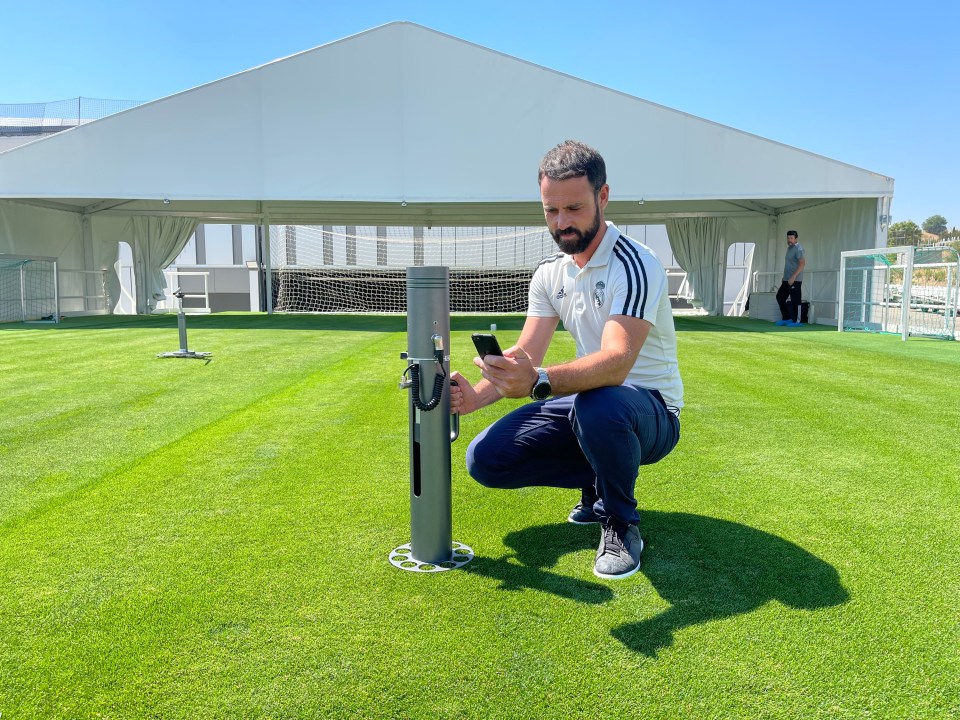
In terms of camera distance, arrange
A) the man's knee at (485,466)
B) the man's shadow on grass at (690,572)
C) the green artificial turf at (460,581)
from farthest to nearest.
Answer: the man's knee at (485,466) < the man's shadow on grass at (690,572) < the green artificial turf at (460,581)

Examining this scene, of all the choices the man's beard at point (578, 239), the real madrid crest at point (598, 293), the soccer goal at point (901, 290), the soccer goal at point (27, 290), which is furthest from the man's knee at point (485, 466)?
the soccer goal at point (27, 290)

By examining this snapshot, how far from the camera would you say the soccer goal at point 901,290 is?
10594mm

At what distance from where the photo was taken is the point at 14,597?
80.5 inches

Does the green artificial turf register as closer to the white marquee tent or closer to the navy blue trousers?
the navy blue trousers

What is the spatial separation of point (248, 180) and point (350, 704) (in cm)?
1405

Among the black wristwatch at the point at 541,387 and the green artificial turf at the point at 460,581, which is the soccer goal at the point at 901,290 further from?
the black wristwatch at the point at 541,387

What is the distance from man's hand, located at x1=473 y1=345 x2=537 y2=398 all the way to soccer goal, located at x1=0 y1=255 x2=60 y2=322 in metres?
15.2

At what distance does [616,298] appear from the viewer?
220 cm

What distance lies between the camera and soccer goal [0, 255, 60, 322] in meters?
14.7

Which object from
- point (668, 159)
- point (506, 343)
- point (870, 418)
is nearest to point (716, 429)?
point (870, 418)

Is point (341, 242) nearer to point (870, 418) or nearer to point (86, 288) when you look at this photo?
point (86, 288)

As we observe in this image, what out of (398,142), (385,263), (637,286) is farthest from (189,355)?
(385,263)

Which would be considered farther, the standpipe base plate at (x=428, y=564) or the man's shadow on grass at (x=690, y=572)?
the standpipe base plate at (x=428, y=564)

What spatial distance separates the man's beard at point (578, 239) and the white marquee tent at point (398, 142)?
1204cm
